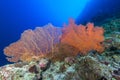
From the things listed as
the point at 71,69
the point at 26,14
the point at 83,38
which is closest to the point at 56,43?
the point at 83,38

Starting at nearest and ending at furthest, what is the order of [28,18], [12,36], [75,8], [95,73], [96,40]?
[95,73], [96,40], [12,36], [28,18], [75,8]

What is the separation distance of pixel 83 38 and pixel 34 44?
1.07 metres

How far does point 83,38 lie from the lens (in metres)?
3.17

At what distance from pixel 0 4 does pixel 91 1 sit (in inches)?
396

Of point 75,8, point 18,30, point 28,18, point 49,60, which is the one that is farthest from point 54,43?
point 75,8

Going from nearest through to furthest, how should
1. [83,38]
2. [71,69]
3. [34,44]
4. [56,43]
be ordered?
[71,69], [83,38], [56,43], [34,44]

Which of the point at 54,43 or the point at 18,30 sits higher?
the point at 18,30

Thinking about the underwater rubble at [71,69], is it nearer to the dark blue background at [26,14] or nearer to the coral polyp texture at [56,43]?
the coral polyp texture at [56,43]

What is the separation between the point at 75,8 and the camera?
6072 cm

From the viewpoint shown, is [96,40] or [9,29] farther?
[9,29]

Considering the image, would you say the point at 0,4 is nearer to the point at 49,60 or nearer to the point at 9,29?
the point at 9,29

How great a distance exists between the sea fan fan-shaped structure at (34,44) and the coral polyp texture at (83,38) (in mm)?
585

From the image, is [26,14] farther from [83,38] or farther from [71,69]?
[71,69]

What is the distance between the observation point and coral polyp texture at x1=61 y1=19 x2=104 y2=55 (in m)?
3.14
